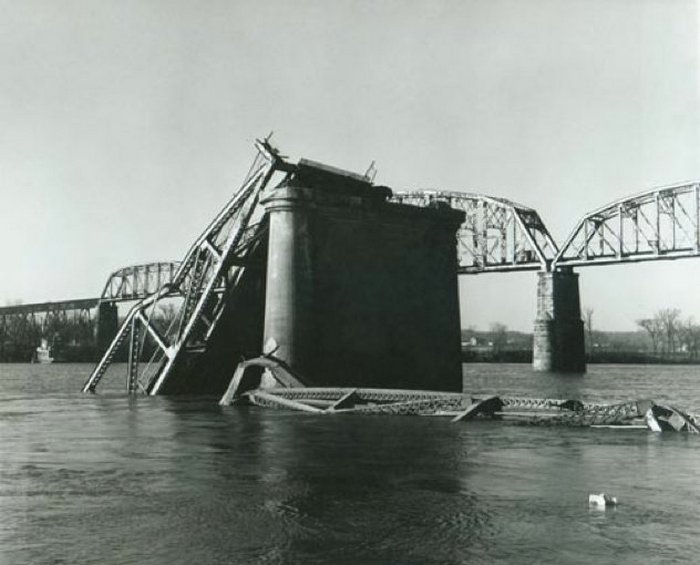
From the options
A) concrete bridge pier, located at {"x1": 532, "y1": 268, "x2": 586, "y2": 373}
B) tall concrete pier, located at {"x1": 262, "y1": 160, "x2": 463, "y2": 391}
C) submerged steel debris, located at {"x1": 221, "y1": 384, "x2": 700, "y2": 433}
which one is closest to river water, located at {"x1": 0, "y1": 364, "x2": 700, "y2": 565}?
submerged steel debris, located at {"x1": 221, "y1": 384, "x2": 700, "y2": 433}

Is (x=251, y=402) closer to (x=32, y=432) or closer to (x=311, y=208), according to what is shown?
(x=311, y=208)

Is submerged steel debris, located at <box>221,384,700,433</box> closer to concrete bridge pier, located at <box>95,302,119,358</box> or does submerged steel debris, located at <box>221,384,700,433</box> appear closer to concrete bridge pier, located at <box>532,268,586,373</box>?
concrete bridge pier, located at <box>532,268,586,373</box>

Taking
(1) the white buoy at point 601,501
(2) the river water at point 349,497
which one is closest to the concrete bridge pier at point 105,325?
(2) the river water at point 349,497

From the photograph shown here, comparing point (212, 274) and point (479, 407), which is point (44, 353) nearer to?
point (212, 274)

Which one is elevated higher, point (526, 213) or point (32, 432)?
point (526, 213)

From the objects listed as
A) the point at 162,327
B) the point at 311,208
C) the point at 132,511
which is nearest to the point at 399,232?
the point at 311,208

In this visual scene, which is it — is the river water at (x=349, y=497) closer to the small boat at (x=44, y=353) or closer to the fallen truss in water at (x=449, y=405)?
the fallen truss in water at (x=449, y=405)

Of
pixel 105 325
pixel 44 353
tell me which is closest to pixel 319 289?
pixel 105 325
